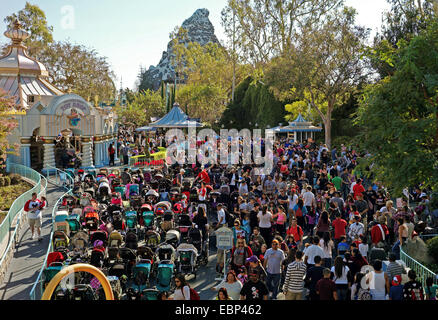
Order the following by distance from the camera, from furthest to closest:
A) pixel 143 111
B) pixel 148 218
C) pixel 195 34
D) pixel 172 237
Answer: pixel 195 34
pixel 143 111
pixel 148 218
pixel 172 237

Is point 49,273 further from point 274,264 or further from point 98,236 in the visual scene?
point 274,264

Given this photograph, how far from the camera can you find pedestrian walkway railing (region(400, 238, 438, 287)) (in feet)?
30.1

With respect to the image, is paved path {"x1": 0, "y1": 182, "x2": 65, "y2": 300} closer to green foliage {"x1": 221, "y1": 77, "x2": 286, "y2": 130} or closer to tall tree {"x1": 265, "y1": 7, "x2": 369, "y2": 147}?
tall tree {"x1": 265, "y1": 7, "x2": 369, "y2": 147}

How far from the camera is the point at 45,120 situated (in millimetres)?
28562

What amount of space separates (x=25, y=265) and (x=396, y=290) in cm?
908

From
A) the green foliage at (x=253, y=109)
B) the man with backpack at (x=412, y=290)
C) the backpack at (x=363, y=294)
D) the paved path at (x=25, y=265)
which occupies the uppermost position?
the green foliage at (x=253, y=109)

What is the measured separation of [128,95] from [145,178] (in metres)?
78.8

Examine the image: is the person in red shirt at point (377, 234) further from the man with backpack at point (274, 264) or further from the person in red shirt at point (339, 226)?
the man with backpack at point (274, 264)

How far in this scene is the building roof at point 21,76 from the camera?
31516mm

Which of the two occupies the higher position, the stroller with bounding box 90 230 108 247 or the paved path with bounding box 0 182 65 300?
the stroller with bounding box 90 230 108 247

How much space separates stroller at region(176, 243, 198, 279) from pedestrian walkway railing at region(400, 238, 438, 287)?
4.56 meters

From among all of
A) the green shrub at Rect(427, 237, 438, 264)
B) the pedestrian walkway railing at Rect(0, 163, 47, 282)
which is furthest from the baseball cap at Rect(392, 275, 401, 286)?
the pedestrian walkway railing at Rect(0, 163, 47, 282)

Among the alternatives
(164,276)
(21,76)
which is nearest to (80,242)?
(164,276)

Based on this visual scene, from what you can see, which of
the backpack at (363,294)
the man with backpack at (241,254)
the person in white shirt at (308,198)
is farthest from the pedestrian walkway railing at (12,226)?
the person in white shirt at (308,198)
